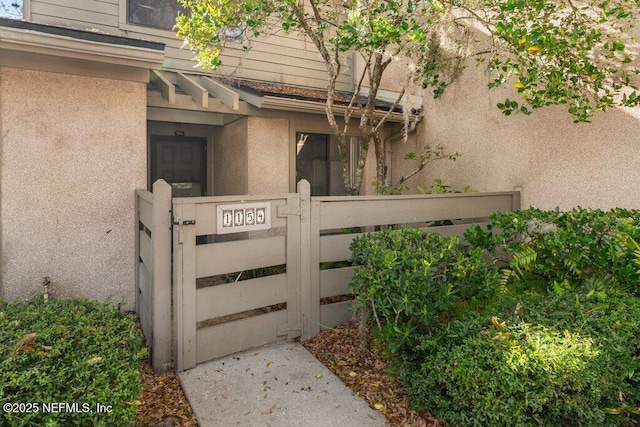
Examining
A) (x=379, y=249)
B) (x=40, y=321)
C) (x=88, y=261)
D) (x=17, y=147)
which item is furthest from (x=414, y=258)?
(x=17, y=147)

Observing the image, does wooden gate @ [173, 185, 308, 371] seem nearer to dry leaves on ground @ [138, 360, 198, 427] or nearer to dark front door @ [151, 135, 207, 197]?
dry leaves on ground @ [138, 360, 198, 427]

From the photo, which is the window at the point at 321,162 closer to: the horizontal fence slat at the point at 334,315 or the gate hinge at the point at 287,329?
the horizontal fence slat at the point at 334,315

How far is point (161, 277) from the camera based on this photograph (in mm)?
3498

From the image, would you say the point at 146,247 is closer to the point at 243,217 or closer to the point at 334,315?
the point at 243,217

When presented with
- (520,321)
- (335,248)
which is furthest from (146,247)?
(520,321)

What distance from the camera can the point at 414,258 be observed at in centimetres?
316

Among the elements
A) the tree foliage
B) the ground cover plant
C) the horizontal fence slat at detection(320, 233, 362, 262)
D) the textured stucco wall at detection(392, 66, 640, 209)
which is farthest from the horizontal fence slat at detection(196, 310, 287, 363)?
the textured stucco wall at detection(392, 66, 640, 209)

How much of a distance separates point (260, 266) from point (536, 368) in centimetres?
244

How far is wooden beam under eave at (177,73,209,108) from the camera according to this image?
5.35 meters

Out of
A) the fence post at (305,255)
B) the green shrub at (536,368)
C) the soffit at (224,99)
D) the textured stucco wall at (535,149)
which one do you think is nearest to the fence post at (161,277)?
the fence post at (305,255)

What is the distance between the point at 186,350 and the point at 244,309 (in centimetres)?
62

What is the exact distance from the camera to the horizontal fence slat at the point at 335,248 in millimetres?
4234

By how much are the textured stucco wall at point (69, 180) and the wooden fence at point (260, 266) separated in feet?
2.00

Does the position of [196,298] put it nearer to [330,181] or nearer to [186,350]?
Answer: [186,350]
